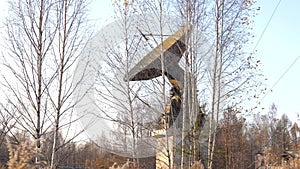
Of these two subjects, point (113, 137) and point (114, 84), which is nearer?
point (114, 84)

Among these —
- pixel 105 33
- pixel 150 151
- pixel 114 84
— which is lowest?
pixel 150 151

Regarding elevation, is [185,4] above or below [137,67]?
above

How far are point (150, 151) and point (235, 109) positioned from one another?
15.4 ft

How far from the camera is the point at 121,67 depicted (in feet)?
33.0

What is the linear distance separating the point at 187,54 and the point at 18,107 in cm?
382

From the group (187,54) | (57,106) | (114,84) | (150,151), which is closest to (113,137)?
(150,151)

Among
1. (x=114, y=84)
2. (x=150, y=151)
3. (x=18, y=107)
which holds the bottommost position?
(x=150, y=151)

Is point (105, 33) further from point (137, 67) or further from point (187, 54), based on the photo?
point (187, 54)

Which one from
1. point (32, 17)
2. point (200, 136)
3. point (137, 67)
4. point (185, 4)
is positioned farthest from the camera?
point (137, 67)

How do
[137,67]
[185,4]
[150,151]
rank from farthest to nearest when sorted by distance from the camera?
[150,151] < [137,67] < [185,4]

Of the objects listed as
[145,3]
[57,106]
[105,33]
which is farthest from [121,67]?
[57,106]

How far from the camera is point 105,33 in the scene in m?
9.41

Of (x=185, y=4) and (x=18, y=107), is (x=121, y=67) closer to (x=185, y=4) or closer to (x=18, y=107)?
(x=185, y=4)

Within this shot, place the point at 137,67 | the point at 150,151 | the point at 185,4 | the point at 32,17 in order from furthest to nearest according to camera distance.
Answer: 1. the point at 150,151
2. the point at 137,67
3. the point at 185,4
4. the point at 32,17
